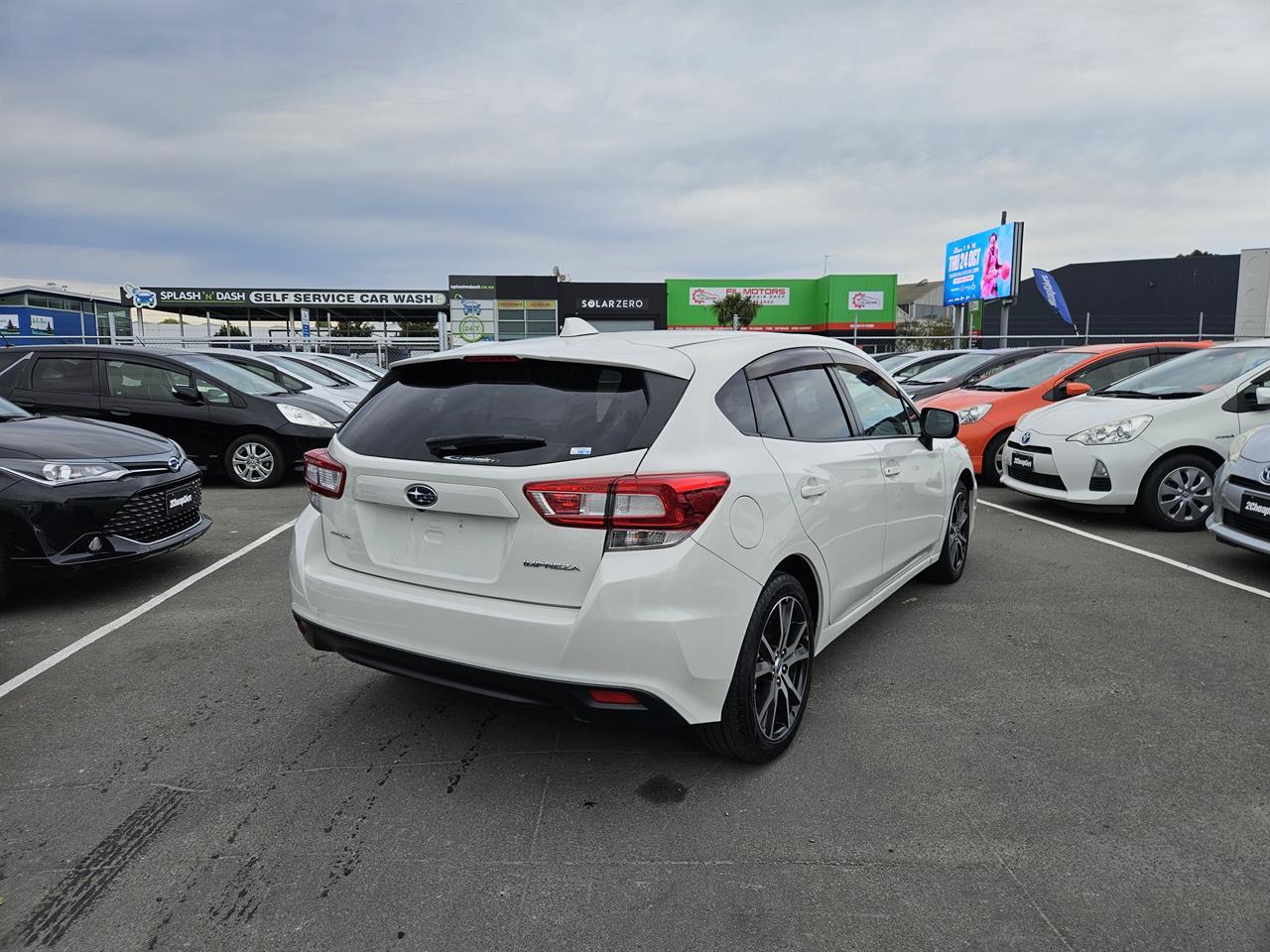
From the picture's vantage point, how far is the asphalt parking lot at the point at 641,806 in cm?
222

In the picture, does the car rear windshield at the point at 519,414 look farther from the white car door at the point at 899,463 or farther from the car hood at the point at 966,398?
the car hood at the point at 966,398

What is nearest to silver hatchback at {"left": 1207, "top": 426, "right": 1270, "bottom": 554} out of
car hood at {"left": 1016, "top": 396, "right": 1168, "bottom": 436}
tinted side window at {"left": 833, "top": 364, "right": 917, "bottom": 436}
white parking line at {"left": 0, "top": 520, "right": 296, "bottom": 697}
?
car hood at {"left": 1016, "top": 396, "right": 1168, "bottom": 436}

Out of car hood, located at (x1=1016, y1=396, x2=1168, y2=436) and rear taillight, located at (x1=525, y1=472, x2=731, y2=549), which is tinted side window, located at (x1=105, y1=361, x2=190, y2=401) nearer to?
rear taillight, located at (x1=525, y1=472, x2=731, y2=549)

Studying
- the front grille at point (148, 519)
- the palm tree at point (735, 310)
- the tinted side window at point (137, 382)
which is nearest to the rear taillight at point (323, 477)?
the front grille at point (148, 519)

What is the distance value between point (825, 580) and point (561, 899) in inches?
62.8

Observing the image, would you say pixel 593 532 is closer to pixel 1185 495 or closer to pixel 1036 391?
pixel 1185 495

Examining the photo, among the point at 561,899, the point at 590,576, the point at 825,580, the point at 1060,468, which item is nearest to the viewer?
the point at 561,899

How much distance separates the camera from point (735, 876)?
239cm

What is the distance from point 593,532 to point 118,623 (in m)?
3.56

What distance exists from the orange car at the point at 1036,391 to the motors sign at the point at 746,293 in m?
35.3

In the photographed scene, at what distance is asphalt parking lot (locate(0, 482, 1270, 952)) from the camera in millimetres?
2221

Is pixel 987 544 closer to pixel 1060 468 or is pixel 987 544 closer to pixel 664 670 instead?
pixel 1060 468

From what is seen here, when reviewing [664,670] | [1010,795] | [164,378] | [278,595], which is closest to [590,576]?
[664,670]

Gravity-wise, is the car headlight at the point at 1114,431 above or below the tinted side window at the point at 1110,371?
below
